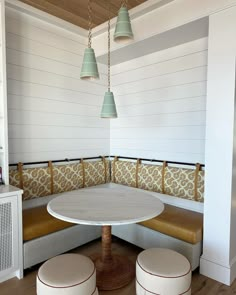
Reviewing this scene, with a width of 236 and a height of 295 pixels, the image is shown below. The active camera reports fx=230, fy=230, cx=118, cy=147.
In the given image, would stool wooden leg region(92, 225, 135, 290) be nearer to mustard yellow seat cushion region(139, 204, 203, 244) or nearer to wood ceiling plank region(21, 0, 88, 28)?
mustard yellow seat cushion region(139, 204, 203, 244)

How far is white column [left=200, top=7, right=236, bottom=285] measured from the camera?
78.2 inches

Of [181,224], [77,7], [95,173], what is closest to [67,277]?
[181,224]

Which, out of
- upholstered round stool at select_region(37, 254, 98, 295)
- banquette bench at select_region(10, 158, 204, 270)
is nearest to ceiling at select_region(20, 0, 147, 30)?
banquette bench at select_region(10, 158, 204, 270)

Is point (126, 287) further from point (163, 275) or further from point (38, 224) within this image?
point (38, 224)

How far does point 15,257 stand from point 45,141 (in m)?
1.33

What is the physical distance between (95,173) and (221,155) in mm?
1779

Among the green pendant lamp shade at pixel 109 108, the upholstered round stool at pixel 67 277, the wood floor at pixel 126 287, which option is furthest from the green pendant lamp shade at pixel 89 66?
the wood floor at pixel 126 287

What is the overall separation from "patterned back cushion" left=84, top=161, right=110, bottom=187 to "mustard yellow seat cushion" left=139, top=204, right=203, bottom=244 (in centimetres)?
103

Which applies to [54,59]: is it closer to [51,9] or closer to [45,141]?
[51,9]

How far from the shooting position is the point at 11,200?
6.71ft

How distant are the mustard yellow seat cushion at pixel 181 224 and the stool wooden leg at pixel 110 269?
1.58ft

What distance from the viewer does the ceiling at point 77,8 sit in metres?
2.44

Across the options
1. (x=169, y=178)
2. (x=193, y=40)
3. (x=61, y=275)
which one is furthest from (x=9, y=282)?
Result: (x=193, y=40)

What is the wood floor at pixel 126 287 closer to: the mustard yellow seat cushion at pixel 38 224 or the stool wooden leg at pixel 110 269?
the stool wooden leg at pixel 110 269
